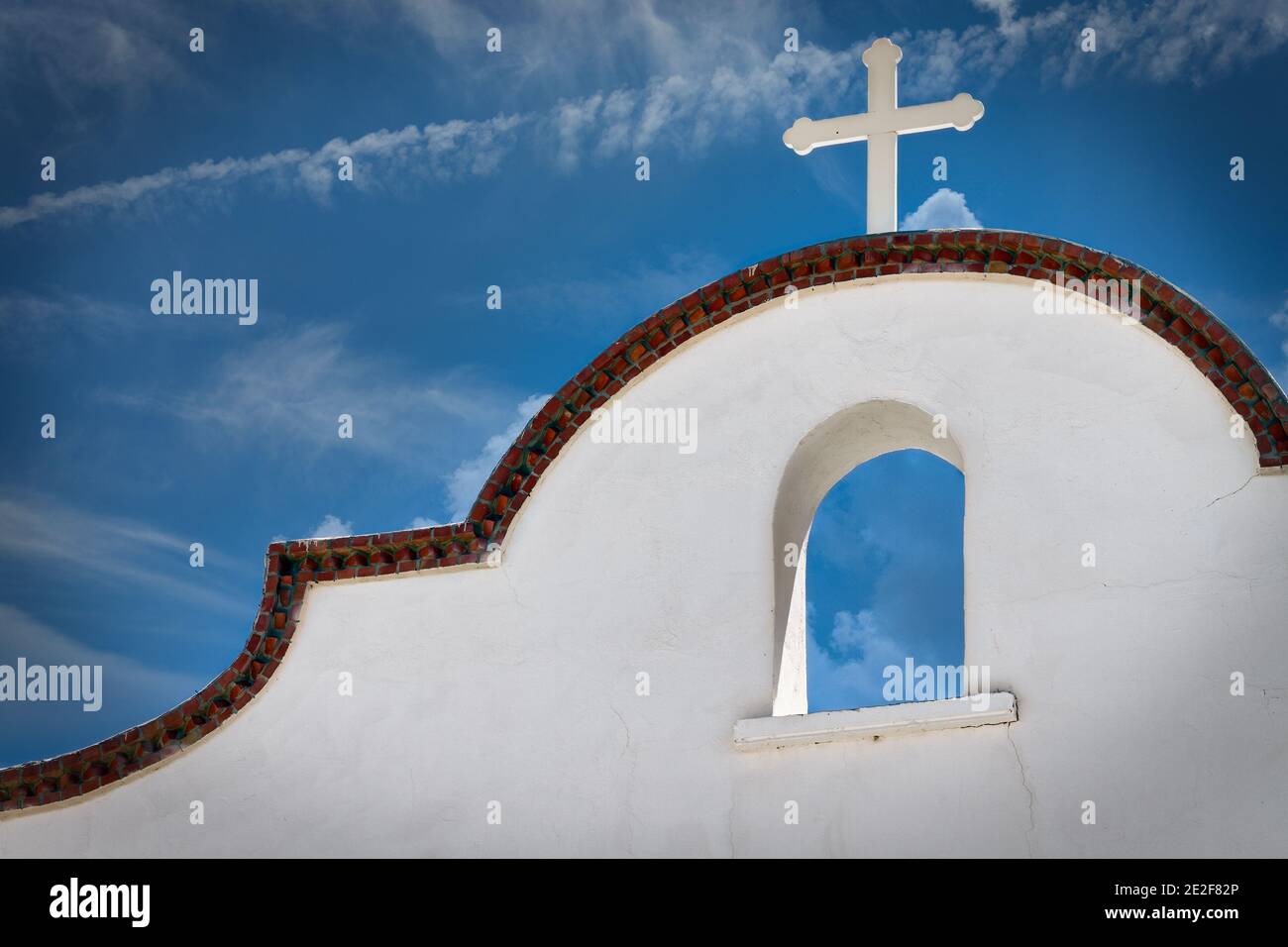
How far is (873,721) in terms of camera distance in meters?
11.5

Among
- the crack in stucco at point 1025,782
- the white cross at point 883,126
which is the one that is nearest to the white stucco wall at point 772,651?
the crack in stucco at point 1025,782

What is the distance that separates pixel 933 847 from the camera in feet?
36.9

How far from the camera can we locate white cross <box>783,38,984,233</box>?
1284 centimetres

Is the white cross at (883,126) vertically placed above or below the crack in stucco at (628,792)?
above

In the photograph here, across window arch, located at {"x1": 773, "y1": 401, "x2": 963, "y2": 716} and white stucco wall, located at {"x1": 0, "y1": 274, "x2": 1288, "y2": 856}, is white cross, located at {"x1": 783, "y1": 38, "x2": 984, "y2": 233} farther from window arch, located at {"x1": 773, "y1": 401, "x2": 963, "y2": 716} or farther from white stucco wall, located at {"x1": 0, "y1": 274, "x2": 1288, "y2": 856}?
window arch, located at {"x1": 773, "y1": 401, "x2": 963, "y2": 716}

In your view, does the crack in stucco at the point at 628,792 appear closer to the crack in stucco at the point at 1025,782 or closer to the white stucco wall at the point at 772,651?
the white stucco wall at the point at 772,651

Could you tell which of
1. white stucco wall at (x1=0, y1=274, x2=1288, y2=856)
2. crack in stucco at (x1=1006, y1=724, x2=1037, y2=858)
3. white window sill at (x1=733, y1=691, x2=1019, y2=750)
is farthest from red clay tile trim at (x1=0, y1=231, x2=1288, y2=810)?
crack in stucco at (x1=1006, y1=724, x2=1037, y2=858)

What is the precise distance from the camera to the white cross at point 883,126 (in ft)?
42.1

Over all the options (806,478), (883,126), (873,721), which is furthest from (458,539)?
(883,126)

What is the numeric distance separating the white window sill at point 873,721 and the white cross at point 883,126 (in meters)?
2.79

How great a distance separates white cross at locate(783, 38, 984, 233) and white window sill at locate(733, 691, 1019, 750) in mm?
2790
